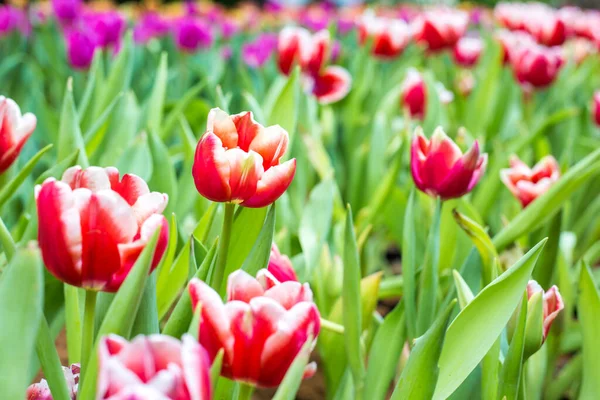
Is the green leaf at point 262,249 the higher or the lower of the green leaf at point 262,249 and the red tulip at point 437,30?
the higher

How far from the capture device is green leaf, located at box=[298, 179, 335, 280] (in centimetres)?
116

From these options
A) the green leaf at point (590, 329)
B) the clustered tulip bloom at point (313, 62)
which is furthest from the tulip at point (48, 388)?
the clustered tulip bloom at point (313, 62)

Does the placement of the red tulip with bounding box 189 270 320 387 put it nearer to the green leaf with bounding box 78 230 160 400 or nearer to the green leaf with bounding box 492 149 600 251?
the green leaf with bounding box 78 230 160 400

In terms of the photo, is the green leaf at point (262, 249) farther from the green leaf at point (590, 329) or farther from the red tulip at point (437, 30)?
the red tulip at point (437, 30)

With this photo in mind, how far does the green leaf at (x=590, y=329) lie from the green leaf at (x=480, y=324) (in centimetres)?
23

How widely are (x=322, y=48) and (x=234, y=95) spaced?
0.25 meters

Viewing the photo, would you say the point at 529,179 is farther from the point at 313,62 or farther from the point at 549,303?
the point at 313,62

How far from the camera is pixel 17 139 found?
0.79 metres

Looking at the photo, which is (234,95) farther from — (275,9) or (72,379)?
(275,9)

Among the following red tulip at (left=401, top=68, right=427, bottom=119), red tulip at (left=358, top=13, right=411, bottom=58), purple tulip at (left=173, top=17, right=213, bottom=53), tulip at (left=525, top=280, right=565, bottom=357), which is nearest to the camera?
tulip at (left=525, top=280, right=565, bottom=357)

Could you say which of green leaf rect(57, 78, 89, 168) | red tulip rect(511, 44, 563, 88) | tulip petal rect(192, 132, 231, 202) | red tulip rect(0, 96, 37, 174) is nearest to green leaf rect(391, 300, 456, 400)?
tulip petal rect(192, 132, 231, 202)

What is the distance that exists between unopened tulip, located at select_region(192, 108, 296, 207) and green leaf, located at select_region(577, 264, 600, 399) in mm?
436

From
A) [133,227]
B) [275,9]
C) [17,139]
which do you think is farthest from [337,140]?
[275,9]

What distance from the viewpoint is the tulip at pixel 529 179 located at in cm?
111
